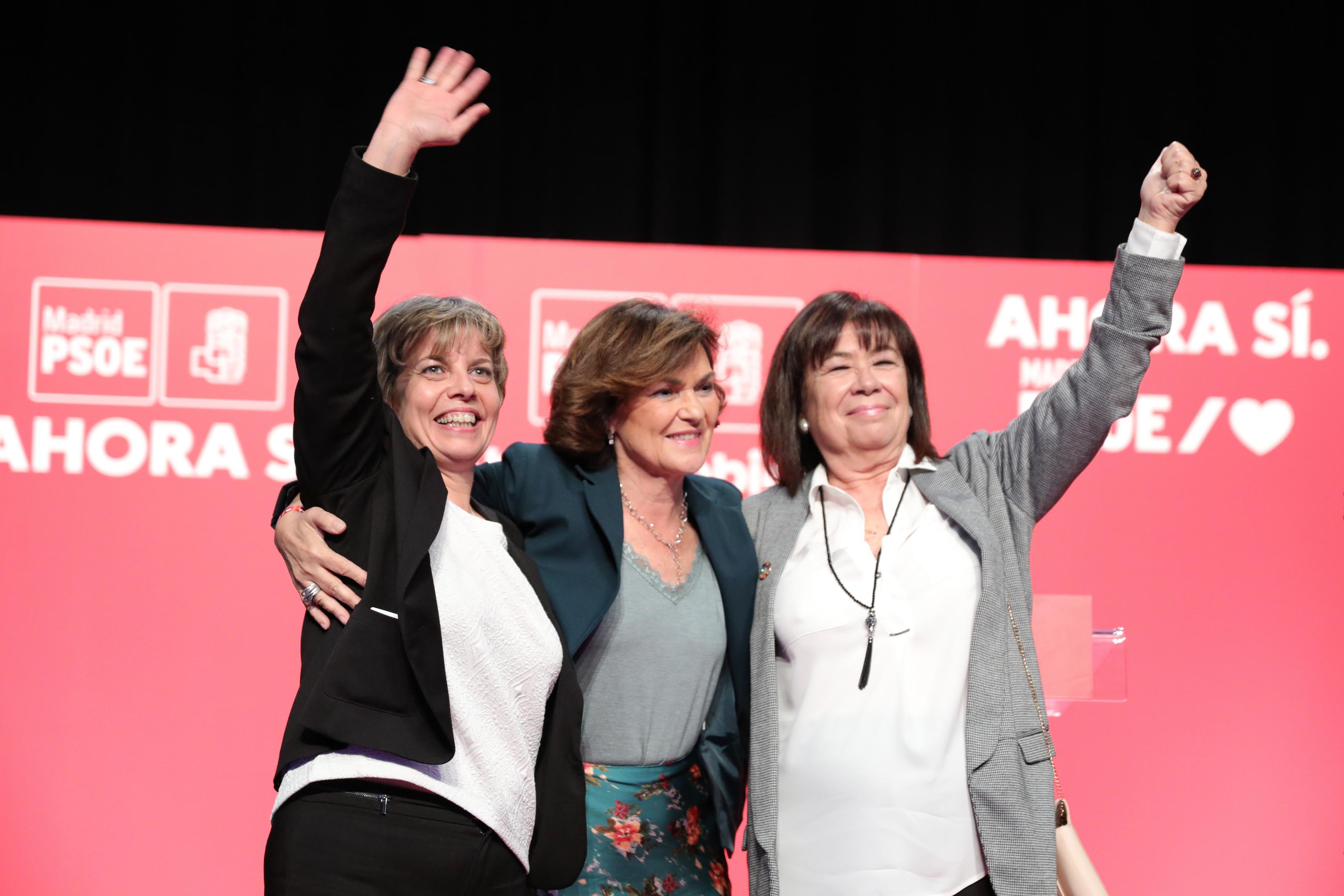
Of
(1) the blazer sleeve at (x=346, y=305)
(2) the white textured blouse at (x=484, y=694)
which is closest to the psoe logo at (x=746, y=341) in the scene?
(2) the white textured blouse at (x=484, y=694)

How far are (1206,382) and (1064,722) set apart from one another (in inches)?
44.7

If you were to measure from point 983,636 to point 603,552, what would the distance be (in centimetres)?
60

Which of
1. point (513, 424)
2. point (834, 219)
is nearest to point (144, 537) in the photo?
point (513, 424)

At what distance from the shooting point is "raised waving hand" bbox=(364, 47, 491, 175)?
1246 millimetres

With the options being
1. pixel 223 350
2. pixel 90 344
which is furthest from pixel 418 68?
pixel 90 344

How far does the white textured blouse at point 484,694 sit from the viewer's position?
1.29 metres

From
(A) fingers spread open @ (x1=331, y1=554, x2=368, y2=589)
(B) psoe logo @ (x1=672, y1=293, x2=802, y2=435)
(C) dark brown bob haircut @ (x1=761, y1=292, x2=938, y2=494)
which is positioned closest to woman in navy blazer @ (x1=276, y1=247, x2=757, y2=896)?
(C) dark brown bob haircut @ (x1=761, y1=292, x2=938, y2=494)

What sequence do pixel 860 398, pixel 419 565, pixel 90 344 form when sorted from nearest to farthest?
pixel 419 565 → pixel 860 398 → pixel 90 344

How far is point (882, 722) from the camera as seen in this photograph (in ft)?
5.44

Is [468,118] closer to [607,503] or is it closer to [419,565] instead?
[419,565]

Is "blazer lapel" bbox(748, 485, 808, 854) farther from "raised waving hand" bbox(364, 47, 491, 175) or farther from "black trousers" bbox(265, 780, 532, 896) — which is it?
"raised waving hand" bbox(364, 47, 491, 175)

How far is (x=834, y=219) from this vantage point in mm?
3734

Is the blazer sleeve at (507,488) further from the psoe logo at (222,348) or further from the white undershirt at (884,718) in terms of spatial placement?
the psoe logo at (222,348)

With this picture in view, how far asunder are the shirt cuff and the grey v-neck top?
2.93 ft
